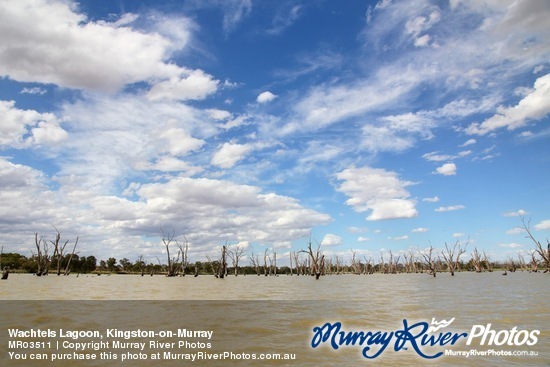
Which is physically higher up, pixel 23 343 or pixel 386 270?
pixel 23 343

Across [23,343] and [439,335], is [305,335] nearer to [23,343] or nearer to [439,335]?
[439,335]

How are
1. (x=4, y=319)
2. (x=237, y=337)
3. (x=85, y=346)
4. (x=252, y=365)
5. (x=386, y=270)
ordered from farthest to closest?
(x=386, y=270) → (x=4, y=319) → (x=237, y=337) → (x=85, y=346) → (x=252, y=365)

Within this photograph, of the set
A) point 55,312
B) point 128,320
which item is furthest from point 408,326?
point 55,312

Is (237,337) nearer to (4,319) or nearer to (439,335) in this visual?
(439,335)

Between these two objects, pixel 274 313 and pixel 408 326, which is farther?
pixel 274 313

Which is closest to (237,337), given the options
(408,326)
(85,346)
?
(85,346)

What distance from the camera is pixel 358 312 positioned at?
14.4 m

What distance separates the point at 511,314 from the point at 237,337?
1066cm

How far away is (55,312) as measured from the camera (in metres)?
13.4

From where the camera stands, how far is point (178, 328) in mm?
10469

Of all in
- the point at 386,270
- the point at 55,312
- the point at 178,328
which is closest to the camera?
the point at 178,328

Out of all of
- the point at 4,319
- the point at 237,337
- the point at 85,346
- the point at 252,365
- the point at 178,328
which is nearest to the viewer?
the point at 252,365

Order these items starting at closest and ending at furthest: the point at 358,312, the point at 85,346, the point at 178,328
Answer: the point at 85,346 < the point at 178,328 < the point at 358,312

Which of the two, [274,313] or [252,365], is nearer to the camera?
[252,365]
